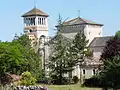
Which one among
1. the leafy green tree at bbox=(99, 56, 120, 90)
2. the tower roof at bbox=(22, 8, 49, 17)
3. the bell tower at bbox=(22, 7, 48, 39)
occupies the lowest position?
the leafy green tree at bbox=(99, 56, 120, 90)

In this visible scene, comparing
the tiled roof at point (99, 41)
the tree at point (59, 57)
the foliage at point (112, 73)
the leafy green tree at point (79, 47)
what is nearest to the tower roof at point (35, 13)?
the tiled roof at point (99, 41)

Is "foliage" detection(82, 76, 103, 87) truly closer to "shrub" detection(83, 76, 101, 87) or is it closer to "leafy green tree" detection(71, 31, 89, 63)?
"shrub" detection(83, 76, 101, 87)

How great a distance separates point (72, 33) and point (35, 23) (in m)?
9.31

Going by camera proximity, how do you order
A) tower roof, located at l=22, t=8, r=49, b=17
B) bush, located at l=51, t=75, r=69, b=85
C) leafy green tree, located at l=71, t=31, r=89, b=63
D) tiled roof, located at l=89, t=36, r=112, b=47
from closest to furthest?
bush, located at l=51, t=75, r=69, b=85
leafy green tree, located at l=71, t=31, r=89, b=63
tiled roof, located at l=89, t=36, r=112, b=47
tower roof, located at l=22, t=8, r=49, b=17

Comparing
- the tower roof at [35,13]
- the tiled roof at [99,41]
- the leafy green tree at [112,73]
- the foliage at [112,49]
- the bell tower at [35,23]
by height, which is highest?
the tower roof at [35,13]

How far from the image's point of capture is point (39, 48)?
78.4 m

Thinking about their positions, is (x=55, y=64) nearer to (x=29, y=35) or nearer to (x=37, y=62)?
(x=37, y=62)

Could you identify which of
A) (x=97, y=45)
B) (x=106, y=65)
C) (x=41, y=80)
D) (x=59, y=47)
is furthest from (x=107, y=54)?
(x=97, y=45)

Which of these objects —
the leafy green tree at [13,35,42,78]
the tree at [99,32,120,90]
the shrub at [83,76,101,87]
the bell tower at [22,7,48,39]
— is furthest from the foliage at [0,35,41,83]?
the bell tower at [22,7,48,39]

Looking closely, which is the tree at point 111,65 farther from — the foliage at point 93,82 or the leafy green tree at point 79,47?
the leafy green tree at point 79,47

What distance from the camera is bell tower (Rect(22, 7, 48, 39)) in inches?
3378

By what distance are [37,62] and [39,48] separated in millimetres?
9426

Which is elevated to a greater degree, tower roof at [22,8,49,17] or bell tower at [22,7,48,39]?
tower roof at [22,8,49,17]

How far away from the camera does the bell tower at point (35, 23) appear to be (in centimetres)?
8581
